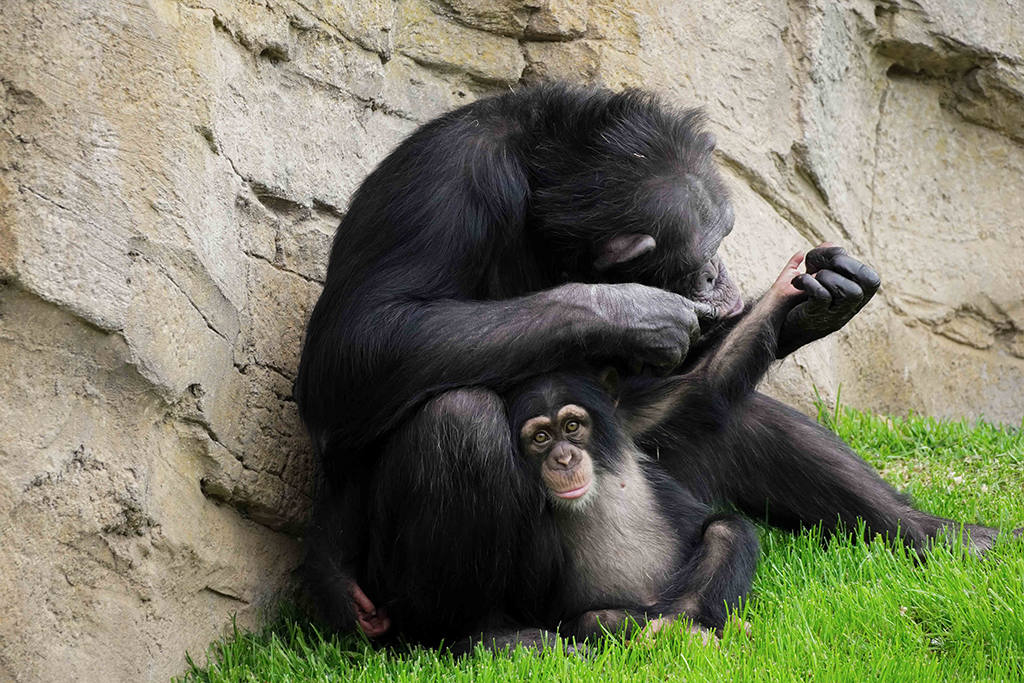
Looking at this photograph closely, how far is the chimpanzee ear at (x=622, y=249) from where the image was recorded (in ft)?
16.0

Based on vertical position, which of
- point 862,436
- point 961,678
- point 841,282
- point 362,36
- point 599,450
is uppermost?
point 362,36

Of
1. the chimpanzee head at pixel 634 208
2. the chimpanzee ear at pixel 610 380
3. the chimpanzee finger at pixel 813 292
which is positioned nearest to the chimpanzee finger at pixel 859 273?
the chimpanzee finger at pixel 813 292

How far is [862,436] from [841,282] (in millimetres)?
2109

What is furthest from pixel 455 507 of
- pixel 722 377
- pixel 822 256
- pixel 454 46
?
pixel 454 46

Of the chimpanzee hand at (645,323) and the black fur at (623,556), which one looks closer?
the black fur at (623,556)

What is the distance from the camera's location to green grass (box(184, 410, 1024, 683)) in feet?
12.9

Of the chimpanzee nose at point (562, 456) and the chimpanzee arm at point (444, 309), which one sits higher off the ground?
the chimpanzee arm at point (444, 309)

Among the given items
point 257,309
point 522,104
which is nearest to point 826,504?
point 522,104

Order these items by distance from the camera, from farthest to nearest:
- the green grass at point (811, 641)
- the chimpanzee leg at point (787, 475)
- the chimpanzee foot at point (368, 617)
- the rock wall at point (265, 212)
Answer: the chimpanzee leg at point (787, 475) → the chimpanzee foot at point (368, 617) → the rock wall at point (265, 212) → the green grass at point (811, 641)

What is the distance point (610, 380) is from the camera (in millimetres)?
4973

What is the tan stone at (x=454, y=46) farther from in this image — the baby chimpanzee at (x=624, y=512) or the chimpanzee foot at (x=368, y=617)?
the chimpanzee foot at (x=368, y=617)

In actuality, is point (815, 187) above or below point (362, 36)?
below

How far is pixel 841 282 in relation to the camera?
4.87 metres

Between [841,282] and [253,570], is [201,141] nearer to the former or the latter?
[253,570]
